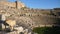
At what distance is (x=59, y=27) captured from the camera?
702 inches

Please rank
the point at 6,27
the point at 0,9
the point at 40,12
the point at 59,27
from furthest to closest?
the point at 40,12 → the point at 59,27 → the point at 0,9 → the point at 6,27

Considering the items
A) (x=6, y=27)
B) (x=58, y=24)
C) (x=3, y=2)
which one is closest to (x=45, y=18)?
(x=58, y=24)

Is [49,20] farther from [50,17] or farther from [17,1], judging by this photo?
[17,1]

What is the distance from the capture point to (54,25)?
729 inches

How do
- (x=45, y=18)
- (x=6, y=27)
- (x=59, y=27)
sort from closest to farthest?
1. (x=6, y=27)
2. (x=59, y=27)
3. (x=45, y=18)

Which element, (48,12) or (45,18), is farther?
(48,12)

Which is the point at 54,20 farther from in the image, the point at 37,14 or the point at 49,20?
the point at 37,14

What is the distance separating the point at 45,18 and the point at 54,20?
116cm

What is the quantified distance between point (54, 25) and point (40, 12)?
5.08m

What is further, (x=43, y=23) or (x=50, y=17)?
(x=50, y=17)

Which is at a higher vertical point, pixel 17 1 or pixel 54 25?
pixel 17 1

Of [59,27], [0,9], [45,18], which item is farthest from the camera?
[45,18]

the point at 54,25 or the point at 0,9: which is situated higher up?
the point at 0,9

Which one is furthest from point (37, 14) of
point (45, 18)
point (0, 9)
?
point (0, 9)
